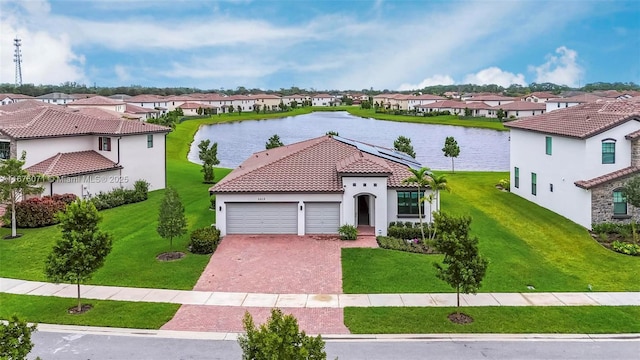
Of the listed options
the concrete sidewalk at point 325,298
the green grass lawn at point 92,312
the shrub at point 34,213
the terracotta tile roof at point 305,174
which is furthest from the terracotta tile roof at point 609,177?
the shrub at point 34,213

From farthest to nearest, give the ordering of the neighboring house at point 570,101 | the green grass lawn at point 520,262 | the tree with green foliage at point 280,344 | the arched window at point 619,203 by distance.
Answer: the neighboring house at point 570,101
the arched window at point 619,203
the green grass lawn at point 520,262
the tree with green foliage at point 280,344

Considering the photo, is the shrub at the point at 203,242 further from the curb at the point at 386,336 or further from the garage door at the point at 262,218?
the curb at the point at 386,336

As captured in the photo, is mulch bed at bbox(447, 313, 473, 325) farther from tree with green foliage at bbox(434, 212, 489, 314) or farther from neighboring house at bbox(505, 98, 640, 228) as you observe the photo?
neighboring house at bbox(505, 98, 640, 228)

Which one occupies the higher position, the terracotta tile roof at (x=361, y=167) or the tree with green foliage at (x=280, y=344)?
the terracotta tile roof at (x=361, y=167)

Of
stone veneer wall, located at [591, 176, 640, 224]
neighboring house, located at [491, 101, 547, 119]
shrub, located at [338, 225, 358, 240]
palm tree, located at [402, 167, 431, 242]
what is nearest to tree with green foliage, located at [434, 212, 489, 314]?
palm tree, located at [402, 167, 431, 242]

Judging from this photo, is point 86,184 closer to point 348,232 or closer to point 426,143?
point 348,232

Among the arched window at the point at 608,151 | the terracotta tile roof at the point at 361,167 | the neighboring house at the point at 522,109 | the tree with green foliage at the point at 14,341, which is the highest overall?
the neighboring house at the point at 522,109

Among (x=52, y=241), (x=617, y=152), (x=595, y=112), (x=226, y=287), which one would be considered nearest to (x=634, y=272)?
(x=617, y=152)
